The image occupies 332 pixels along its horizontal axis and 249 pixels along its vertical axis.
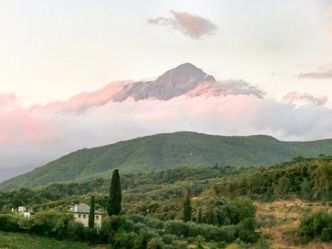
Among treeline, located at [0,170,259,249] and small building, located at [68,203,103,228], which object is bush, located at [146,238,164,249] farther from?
small building, located at [68,203,103,228]

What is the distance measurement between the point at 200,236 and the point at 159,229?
29.2ft

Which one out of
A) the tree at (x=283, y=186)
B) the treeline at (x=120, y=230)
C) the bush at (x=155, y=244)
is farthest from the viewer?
the tree at (x=283, y=186)

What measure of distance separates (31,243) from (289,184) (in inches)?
2700

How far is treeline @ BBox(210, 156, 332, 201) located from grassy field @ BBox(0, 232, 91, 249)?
57545 millimetres

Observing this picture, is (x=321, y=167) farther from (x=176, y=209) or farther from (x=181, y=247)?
(x=181, y=247)

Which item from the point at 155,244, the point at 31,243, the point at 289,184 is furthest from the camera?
the point at 289,184

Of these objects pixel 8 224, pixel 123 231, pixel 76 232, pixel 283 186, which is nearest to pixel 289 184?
pixel 283 186

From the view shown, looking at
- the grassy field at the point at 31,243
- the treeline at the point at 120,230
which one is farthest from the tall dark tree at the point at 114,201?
the grassy field at the point at 31,243

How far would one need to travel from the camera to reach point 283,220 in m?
95.8

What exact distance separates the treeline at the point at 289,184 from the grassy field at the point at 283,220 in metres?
4.33

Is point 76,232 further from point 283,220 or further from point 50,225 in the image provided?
point 283,220

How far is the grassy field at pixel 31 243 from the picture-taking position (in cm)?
7138

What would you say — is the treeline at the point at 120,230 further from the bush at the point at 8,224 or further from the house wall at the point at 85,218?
the house wall at the point at 85,218

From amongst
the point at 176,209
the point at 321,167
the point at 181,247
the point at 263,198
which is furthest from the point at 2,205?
the point at 181,247
